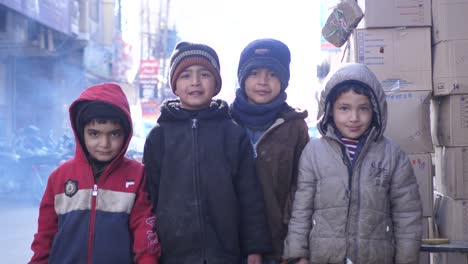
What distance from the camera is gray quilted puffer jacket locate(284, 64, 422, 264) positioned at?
294cm

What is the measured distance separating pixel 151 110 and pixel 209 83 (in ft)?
74.7

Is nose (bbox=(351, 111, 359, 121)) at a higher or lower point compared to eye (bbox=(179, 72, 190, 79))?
lower

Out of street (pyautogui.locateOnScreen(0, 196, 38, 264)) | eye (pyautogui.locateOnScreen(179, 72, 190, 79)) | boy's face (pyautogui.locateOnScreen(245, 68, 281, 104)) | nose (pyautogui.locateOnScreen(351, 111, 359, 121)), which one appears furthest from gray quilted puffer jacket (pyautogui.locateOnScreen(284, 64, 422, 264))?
street (pyautogui.locateOnScreen(0, 196, 38, 264))

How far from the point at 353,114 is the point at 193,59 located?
877 millimetres

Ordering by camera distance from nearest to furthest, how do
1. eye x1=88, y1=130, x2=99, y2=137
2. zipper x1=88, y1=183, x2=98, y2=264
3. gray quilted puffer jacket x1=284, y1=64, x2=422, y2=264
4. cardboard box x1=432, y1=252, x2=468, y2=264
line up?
1. zipper x1=88, y1=183, x2=98, y2=264
2. gray quilted puffer jacket x1=284, y1=64, x2=422, y2=264
3. eye x1=88, y1=130, x2=99, y2=137
4. cardboard box x1=432, y1=252, x2=468, y2=264

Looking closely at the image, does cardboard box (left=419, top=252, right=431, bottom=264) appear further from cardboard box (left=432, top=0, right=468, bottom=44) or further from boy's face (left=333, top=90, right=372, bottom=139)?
cardboard box (left=432, top=0, right=468, bottom=44)

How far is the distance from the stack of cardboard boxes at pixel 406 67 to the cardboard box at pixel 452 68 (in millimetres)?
77

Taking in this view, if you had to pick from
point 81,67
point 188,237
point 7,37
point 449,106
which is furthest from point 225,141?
point 81,67

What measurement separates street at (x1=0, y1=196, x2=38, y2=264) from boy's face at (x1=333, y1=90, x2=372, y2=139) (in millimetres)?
5050

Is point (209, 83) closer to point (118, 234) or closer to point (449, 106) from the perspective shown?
point (118, 234)

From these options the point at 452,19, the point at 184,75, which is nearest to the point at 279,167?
the point at 184,75

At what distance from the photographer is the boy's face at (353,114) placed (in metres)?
3.09

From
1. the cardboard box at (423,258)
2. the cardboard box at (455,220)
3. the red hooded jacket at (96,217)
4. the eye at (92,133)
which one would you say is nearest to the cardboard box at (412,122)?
the cardboard box at (455,220)

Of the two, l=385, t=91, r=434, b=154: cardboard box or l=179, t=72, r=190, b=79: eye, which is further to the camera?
l=385, t=91, r=434, b=154: cardboard box
